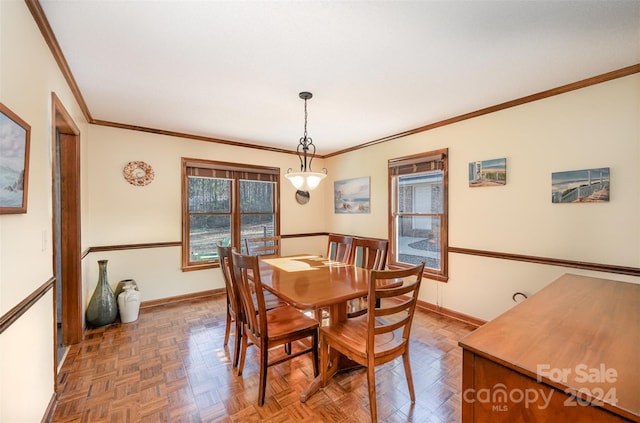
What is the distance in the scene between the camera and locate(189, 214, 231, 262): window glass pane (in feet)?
13.2

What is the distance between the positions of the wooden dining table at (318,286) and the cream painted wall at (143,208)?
175 cm

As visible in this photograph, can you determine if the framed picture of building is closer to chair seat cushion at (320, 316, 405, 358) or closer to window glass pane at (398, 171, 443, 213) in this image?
window glass pane at (398, 171, 443, 213)

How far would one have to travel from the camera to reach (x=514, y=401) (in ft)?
3.00

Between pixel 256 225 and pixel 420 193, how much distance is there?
2591mm

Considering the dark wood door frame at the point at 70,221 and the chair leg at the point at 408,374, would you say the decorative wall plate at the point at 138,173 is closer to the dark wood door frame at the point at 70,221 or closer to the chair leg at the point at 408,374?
the dark wood door frame at the point at 70,221

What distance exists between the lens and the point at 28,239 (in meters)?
1.44

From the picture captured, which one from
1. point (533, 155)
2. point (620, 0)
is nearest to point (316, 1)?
point (620, 0)

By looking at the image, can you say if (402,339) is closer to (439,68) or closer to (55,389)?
(439,68)

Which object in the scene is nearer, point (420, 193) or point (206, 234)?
point (420, 193)

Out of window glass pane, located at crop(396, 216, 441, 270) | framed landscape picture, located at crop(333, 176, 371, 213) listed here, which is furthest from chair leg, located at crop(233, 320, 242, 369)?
framed landscape picture, located at crop(333, 176, 371, 213)

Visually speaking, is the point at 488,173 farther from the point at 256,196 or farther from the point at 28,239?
the point at 28,239

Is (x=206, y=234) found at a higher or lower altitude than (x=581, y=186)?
lower

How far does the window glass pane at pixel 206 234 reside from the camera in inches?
158

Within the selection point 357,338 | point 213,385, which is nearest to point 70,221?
point 213,385
